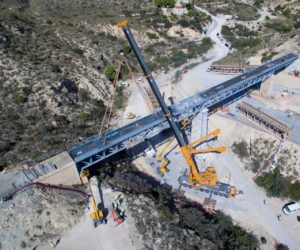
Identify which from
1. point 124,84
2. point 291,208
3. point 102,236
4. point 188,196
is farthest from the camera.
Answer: point 124,84

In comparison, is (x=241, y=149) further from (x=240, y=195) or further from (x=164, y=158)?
(x=164, y=158)

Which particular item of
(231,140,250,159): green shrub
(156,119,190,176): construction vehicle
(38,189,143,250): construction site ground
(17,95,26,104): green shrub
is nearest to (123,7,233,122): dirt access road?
(156,119,190,176): construction vehicle

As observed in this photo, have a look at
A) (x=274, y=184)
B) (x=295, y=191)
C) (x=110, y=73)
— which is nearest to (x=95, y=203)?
(x=274, y=184)

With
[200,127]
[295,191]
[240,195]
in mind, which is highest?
[200,127]

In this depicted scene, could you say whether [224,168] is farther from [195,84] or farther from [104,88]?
[104,88]

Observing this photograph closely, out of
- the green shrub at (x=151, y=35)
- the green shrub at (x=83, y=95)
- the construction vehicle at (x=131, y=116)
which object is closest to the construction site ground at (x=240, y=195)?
the construction vehicle at (x=131, y=116)
